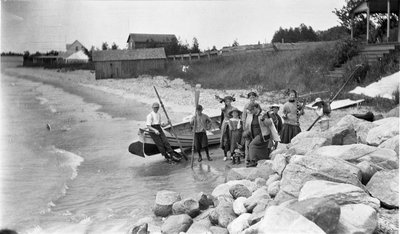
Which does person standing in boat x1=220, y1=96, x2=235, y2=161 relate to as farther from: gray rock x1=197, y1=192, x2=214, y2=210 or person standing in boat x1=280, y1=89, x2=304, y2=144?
gray rock x1=197, y1=192, x2=214, y2=210

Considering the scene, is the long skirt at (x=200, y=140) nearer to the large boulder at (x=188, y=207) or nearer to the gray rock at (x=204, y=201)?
the gray rock at (x=204, y=201)

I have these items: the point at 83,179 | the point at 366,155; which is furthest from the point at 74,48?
the point at 366,155

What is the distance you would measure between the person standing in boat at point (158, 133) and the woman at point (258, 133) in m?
3.18

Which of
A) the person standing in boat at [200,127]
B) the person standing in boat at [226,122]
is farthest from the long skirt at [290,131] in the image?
the person standing in boat at [200,127]

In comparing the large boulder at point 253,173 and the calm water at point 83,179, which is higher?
the large boulder at point 253,173

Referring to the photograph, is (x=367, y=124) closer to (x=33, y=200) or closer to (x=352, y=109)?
(x=352, y=109)

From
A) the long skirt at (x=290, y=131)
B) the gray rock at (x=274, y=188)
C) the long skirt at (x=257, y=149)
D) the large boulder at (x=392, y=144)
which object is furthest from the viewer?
the long skirt at (x=290, y=131)

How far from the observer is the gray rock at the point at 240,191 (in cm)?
729

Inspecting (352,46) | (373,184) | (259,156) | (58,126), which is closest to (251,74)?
(352,46)

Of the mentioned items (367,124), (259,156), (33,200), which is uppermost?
(367,124)

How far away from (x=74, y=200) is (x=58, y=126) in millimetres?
14218

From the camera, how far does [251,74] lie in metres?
30.4

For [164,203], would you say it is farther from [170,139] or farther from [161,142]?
[170,139]

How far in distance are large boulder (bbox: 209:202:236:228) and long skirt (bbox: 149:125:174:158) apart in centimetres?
623
